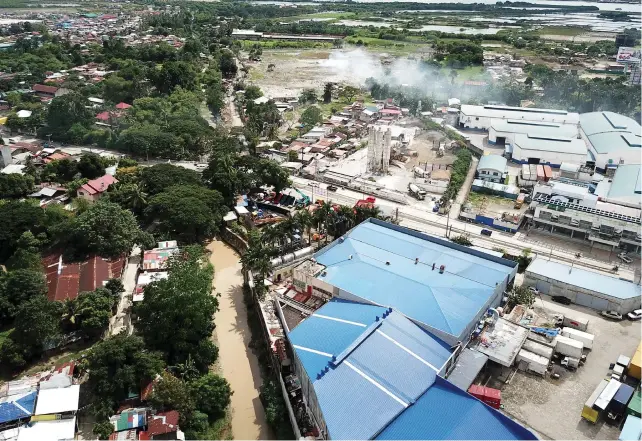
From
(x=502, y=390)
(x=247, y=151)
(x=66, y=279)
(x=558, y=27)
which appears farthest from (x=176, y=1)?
(x=502, y=390)

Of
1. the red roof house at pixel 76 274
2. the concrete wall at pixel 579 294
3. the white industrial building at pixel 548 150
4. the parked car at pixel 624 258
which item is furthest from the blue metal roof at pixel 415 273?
the white industrial building at pixel 548 150

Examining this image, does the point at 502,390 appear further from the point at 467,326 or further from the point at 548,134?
the point at 548,134

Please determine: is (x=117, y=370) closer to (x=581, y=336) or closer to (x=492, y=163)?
(x=581, y=336)

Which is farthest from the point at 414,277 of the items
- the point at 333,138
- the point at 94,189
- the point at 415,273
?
the point at 333,138

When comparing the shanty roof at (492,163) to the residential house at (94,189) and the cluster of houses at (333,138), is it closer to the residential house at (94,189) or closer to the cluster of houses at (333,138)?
the cluster of houses at (333,138)

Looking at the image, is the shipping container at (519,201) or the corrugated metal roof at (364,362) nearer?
the corrugated metal roof at (364,362)
